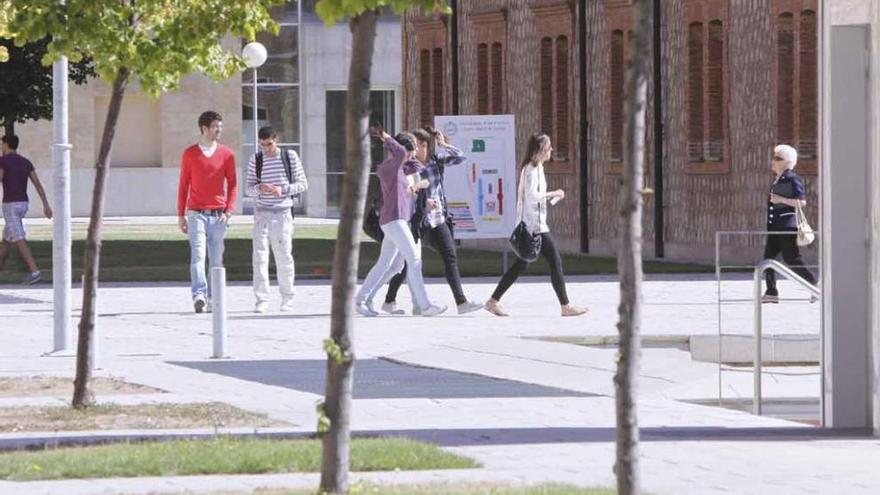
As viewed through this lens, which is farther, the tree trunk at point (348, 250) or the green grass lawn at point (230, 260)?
the green grass lawn at point (230, 260)

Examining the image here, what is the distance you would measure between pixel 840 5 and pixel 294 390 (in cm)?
438

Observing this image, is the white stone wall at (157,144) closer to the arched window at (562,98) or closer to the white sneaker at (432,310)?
the arched window at (562,98)

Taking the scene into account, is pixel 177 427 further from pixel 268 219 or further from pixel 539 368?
pixel 268 219

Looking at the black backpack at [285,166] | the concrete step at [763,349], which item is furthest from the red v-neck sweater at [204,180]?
the concrete step at [763,349]

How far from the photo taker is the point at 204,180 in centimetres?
2216

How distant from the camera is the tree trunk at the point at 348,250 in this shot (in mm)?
9234

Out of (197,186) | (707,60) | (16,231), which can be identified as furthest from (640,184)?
(707,60)

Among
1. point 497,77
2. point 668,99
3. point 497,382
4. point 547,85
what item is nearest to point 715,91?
point 668,99

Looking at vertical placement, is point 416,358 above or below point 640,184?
below

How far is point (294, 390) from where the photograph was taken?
1502 cm

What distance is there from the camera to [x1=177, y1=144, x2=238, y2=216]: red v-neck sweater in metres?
22.1

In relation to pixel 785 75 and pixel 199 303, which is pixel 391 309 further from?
pixel 785 75

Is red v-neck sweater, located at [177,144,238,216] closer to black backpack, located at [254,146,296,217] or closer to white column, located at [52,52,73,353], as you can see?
black backpack, located at [254,146,296,217]

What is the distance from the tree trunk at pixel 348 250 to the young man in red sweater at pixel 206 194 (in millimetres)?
12799
